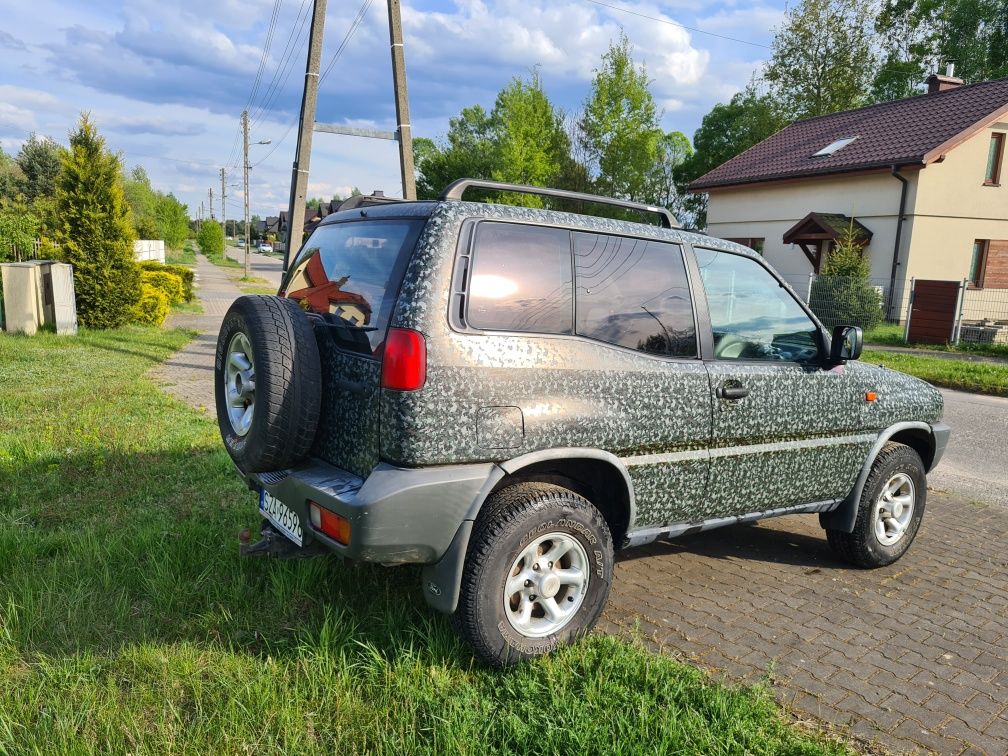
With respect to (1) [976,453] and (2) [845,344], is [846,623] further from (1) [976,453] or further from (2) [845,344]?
(1) [976,453]

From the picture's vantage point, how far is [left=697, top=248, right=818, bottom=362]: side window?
3773mm

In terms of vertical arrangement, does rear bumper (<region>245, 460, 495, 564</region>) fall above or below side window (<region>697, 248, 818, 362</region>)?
below

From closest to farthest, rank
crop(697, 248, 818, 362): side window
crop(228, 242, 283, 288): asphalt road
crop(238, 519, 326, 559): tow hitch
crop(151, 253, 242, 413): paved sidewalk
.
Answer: crop(238, 519, 326, 559): tow hitch → crop(697, 248, 818, 362): side window → crop(151, 253, 242, 413): paved sidewalk → crop(228, 242, 283, 288): asphalt road

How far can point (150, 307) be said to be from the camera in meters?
15.9

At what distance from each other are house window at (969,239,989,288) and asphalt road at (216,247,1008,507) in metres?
16.2

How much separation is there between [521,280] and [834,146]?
28.2 metres

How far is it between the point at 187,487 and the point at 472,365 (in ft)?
10.6

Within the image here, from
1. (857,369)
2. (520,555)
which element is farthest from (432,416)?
(857,369)

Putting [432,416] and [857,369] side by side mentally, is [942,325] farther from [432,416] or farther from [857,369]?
[432,416]

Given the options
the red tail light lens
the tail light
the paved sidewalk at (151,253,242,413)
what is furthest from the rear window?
the paved sidewalk at (151,253,242,413)

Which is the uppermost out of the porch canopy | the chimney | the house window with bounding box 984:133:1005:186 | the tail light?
the chimney

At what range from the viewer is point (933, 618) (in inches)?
150

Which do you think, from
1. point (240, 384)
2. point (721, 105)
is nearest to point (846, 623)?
point (240, 384)

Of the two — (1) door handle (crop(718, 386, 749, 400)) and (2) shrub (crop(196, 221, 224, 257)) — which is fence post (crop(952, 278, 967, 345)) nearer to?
(1) door handle (crop(718, 386, 749, 400))
